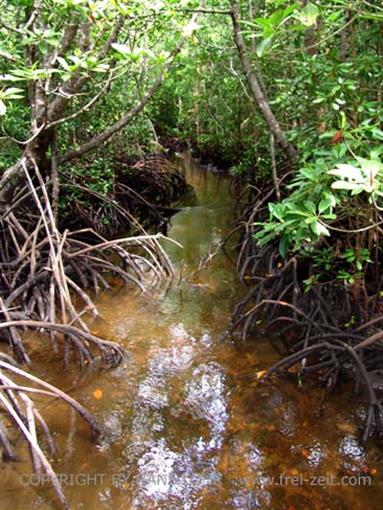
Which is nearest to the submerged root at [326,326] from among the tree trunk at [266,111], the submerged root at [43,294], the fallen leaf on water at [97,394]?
the tree trunk at [266,111]

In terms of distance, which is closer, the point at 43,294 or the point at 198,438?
the point at 198,438

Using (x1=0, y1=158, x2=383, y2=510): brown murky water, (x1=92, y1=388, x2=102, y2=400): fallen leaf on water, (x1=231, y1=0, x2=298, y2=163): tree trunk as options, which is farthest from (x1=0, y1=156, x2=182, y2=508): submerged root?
(x1=231, y1=0, x2=298, y2=163): tree trunk

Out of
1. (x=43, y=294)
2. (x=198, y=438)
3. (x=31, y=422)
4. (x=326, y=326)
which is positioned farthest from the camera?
(x=43, y=294)

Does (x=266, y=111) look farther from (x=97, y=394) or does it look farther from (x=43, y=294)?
(x=97, y=394)

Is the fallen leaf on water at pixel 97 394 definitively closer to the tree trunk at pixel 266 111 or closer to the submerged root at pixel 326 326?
the submerged root at pixel 326 326

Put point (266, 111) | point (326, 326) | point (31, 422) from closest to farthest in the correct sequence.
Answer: point (31, 422) < point (326, 326) < point (266, 111)

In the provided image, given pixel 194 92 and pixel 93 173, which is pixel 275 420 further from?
pixel 194 92

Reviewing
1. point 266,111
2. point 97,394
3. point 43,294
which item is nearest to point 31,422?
point 97,394

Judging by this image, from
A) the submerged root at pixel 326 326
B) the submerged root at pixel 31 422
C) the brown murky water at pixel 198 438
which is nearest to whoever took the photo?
the submerged root at pixel 31 422

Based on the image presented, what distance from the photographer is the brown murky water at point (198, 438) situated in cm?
254

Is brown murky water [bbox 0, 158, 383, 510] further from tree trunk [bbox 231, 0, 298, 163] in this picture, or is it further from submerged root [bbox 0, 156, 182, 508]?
tree trunk [bbox 231, 0, 298, 163]

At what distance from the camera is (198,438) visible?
2969 millimetres

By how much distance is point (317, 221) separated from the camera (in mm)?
2461

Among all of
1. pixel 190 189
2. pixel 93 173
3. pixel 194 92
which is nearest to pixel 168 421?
pixel 93 173
